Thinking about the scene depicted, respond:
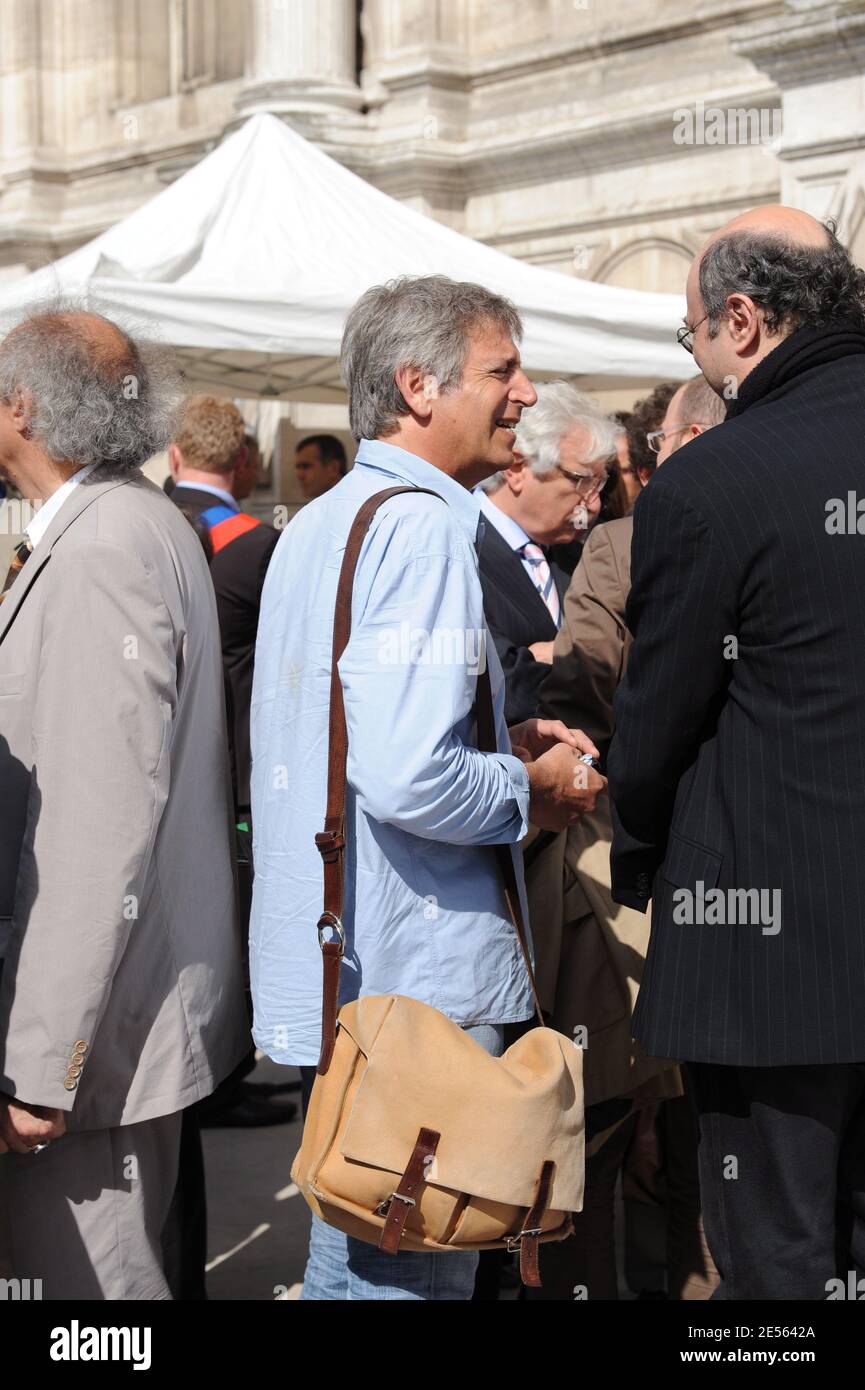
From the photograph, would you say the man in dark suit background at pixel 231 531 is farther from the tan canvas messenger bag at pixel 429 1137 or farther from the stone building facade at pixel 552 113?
the stone building facade at pixel 552 113

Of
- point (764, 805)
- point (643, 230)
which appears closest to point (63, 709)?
point (764, 805)

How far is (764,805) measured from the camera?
Answer: 2.30m

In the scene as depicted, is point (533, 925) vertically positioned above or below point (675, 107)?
below

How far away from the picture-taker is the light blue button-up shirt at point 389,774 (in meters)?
2.37

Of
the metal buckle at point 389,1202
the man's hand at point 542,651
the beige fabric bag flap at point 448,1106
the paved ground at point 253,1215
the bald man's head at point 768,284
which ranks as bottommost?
the paved ground at point 253,1215

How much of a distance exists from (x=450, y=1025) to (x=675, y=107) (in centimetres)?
880

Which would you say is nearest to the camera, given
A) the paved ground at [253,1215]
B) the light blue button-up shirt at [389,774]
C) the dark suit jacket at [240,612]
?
the light blue button-up shirt at [389,774]

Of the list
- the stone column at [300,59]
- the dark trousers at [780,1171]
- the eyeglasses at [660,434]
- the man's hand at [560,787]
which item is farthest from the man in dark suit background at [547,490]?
the stone column at [300,59]

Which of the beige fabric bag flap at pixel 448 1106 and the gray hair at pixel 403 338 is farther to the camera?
the gray hair at pixel 403 338

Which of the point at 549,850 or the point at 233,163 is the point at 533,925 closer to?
the point at 549,850

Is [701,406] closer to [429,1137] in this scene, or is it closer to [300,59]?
[429,1137]

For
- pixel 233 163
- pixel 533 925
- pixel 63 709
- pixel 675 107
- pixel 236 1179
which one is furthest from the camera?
pixel 675 107

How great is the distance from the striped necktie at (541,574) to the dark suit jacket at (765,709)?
1478mm
